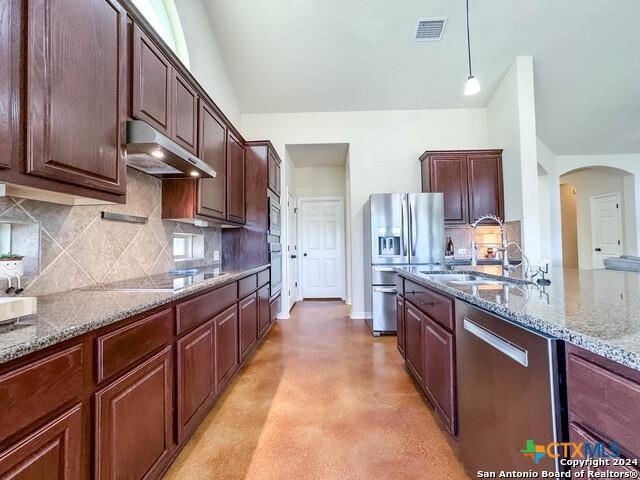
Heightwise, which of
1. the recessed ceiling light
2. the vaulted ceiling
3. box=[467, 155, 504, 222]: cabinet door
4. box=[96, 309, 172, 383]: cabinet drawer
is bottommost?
box=[96, 309, 172, 383]: cabinet drawer

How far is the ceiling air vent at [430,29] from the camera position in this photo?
3119 mm

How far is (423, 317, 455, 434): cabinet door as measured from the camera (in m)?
1.45

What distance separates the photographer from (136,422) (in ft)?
3.62

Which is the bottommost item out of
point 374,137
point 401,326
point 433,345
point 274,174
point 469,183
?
point 401,326

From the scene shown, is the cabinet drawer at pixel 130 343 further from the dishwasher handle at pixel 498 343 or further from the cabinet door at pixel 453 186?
the cabinet door at pixel 453 186

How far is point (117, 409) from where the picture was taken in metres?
1.01

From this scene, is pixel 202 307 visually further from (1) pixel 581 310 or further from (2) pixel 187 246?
(1) pixel 581 310

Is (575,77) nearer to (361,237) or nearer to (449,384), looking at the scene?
(361,237)

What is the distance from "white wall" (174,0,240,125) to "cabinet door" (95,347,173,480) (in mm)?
2850

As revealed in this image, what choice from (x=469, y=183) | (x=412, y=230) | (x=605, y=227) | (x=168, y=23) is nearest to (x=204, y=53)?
(x=168, y=23)

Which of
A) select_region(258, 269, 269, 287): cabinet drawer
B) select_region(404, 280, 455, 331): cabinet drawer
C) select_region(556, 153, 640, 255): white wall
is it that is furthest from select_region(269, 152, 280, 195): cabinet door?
select_region(556, 153, 640, 255): white wall

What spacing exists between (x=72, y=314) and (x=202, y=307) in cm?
72

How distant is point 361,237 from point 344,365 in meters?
2.15

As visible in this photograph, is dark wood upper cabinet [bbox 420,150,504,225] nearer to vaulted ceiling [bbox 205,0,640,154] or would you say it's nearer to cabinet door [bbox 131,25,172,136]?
vaulted ceiling [bbox 205,0,640,154]
